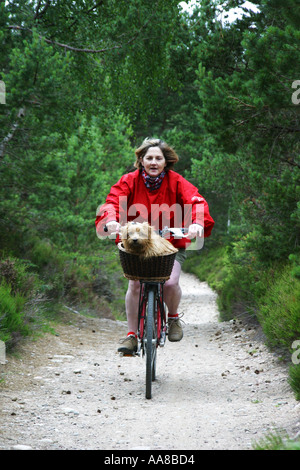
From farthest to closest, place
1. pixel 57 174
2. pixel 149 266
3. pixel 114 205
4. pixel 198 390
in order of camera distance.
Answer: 1. pixel 57 174
2. pixel 198 390
3. pixel 114 205
4. pixel 149 266

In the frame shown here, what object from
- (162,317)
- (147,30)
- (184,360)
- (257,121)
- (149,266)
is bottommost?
(184,360)

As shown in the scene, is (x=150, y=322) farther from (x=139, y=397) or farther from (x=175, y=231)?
(x=175, y=231)

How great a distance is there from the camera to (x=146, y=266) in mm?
4512

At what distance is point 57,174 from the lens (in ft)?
31.3

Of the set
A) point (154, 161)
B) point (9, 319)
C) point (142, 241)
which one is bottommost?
point (9, 319)

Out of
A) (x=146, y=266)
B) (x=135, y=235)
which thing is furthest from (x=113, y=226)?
(x=146, y=266)

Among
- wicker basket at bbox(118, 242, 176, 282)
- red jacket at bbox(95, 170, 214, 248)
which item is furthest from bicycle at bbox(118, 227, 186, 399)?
red jacket at bbox(95, 170, 214, 248)

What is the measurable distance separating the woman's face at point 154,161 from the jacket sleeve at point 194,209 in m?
0.26

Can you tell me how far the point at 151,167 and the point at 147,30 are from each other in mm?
5873

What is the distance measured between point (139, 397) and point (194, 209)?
1811mm
